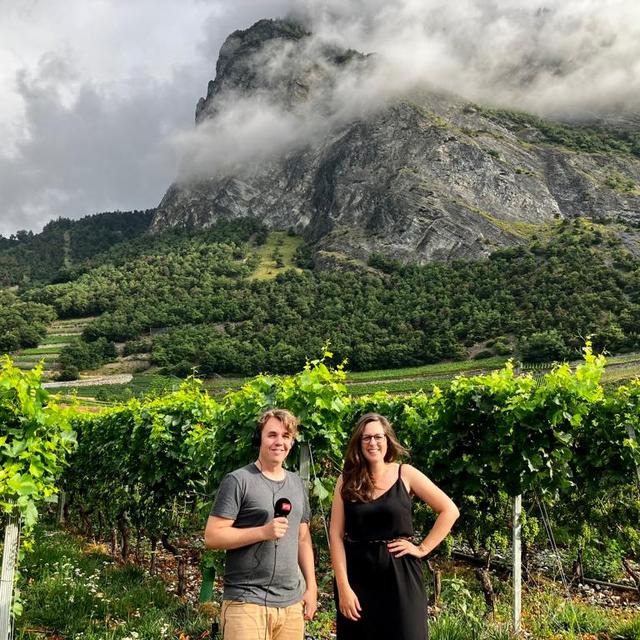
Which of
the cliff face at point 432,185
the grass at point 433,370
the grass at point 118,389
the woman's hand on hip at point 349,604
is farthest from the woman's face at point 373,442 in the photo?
the cliff face at point 432,185

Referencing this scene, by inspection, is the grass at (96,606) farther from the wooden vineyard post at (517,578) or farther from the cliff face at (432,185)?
the cliff face at (432,185)

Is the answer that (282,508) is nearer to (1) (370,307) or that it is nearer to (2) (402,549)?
(2) (402,549)

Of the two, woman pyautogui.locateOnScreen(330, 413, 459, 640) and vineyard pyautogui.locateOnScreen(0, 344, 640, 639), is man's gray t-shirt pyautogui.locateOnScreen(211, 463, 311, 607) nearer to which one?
woman pyautogui.locateOnScreen(330, 413, 459, 640)

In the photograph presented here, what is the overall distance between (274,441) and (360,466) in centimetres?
53

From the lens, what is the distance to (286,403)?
539 cm

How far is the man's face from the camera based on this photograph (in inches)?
120

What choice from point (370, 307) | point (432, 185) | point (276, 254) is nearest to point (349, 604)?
point (370, 307)

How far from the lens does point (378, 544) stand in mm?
2988

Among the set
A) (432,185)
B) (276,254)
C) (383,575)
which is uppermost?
(432,185)

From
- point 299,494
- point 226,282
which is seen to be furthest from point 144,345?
point 299,494

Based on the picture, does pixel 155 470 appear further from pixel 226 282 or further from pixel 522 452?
pixel 226 282

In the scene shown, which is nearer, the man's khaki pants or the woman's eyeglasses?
the man's khaki pants

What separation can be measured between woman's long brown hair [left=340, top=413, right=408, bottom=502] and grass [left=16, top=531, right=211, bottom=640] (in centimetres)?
281

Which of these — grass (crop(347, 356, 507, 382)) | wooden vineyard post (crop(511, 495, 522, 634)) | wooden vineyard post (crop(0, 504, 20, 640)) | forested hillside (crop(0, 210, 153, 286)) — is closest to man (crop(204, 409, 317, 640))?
wooden vineyard post (crop(0, 504, 20, 640))
